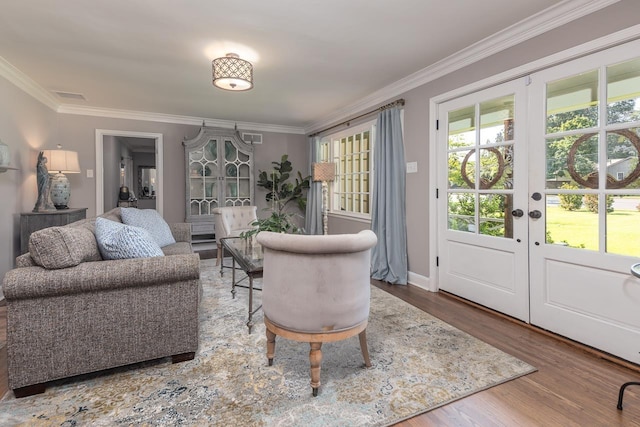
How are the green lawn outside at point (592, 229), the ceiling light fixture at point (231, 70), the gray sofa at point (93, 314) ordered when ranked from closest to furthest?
the gray sofa at point (93, 314) → the green lawn outside at point (592, 229) → the ceiling light fixture at point (231, 70)

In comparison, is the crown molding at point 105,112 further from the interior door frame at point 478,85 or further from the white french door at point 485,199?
the white french door at point 485,199

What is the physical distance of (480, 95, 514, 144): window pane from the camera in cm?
266

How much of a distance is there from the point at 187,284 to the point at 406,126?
2.86 m

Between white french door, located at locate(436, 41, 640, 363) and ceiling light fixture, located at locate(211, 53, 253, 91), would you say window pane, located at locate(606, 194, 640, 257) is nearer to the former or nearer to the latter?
white french door, located at locate(436, 41, 640, 363)

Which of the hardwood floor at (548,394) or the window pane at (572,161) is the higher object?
the window pane at (572,161)

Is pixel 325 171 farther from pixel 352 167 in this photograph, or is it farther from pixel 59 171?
pixel 59 171

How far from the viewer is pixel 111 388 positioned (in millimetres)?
1700

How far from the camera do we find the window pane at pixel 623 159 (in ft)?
6.41

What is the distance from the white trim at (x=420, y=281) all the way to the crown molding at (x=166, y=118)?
12.3 ft

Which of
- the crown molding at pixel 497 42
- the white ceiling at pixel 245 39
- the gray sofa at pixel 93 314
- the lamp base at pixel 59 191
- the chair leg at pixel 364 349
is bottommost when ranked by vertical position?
the chair leg at pixel 364 349

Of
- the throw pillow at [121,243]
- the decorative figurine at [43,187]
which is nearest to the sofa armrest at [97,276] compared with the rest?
the throw pillow at [121,243]

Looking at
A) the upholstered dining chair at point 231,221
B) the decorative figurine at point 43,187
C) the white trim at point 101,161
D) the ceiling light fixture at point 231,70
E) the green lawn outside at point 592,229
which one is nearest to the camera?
the green lawn outside at point 592,229

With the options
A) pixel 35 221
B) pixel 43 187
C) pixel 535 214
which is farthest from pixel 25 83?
pixel 535 214

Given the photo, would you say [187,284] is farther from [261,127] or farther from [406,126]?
[261,127]
